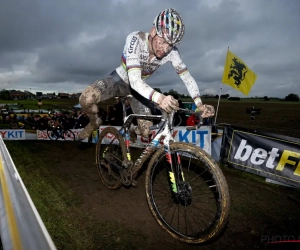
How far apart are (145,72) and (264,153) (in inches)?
206

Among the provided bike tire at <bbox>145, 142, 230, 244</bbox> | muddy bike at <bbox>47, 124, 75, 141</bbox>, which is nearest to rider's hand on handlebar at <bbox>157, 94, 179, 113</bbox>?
bike tire at <bbox>145, 142, 230, 244</bbox>

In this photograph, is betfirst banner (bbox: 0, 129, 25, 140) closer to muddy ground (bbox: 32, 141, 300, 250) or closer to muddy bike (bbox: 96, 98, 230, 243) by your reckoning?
muddy ground (bbox: 32, 141, 300, 250)

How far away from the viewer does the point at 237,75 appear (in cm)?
1136

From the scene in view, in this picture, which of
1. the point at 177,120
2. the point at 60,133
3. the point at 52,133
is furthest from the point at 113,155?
the point at 52,133

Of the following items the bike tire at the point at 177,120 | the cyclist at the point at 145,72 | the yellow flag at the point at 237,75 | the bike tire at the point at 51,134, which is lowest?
the bike tire at the point at 51,134

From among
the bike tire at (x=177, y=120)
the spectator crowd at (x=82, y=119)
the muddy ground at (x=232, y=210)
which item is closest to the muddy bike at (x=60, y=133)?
the spectator crowd at (x=82, y=119)

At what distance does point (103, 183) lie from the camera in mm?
5051

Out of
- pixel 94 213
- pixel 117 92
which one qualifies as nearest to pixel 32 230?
pixel 94 213

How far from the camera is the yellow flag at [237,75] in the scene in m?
11.1

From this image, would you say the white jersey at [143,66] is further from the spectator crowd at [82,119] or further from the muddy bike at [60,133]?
the muddy bike at [60,133]

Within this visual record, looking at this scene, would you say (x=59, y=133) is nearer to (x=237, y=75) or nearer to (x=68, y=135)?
(x=68, y=135)

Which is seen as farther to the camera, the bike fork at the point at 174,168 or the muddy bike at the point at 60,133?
the muddy bike at the point at 60,133

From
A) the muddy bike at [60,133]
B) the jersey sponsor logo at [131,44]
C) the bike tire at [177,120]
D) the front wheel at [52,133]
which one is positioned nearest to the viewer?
the jersey sponsor logo at [131,44]

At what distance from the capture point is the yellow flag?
11.1 meters
